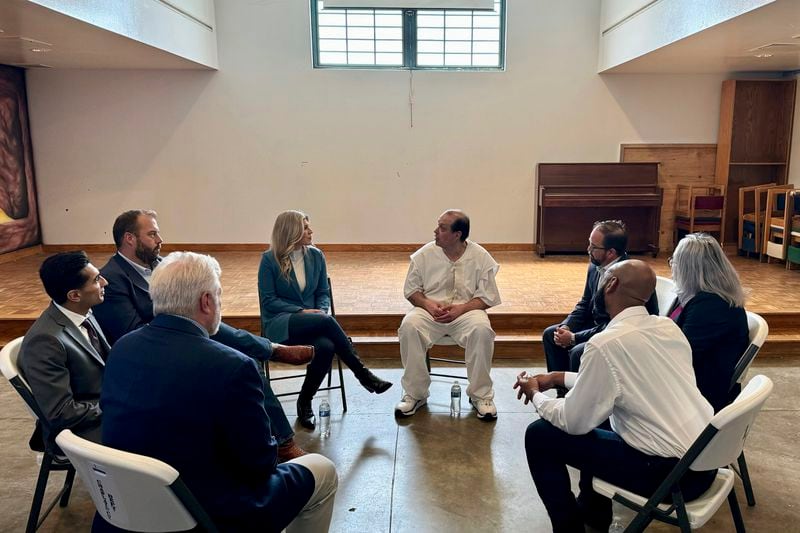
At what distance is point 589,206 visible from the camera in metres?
7.44

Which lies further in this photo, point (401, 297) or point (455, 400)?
point (401, 297)

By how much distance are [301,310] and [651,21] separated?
4.69 m

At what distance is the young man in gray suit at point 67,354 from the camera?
7.24ft

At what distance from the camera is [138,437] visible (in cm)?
156

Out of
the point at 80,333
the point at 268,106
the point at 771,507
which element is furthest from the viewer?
the point at 268,106

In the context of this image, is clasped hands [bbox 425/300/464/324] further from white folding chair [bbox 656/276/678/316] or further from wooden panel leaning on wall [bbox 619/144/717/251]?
wooden panel leaning on wall [bbox 619/144/717/251]

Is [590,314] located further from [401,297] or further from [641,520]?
[401,297]

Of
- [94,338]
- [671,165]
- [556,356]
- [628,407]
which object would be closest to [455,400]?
[556,356]

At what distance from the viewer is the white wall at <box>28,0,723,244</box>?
761 cm

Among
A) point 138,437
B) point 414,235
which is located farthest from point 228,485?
point 414,235

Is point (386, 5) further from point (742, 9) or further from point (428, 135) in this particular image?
point (742, 9)

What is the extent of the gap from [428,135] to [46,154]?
15.3ft

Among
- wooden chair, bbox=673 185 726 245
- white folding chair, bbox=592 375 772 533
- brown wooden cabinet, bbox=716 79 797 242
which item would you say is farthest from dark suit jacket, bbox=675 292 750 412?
brown wooden cabinet, bbox=716 79 797 242

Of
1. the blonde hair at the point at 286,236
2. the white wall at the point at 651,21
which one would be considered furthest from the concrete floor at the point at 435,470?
the white wall at the point at 651,21
